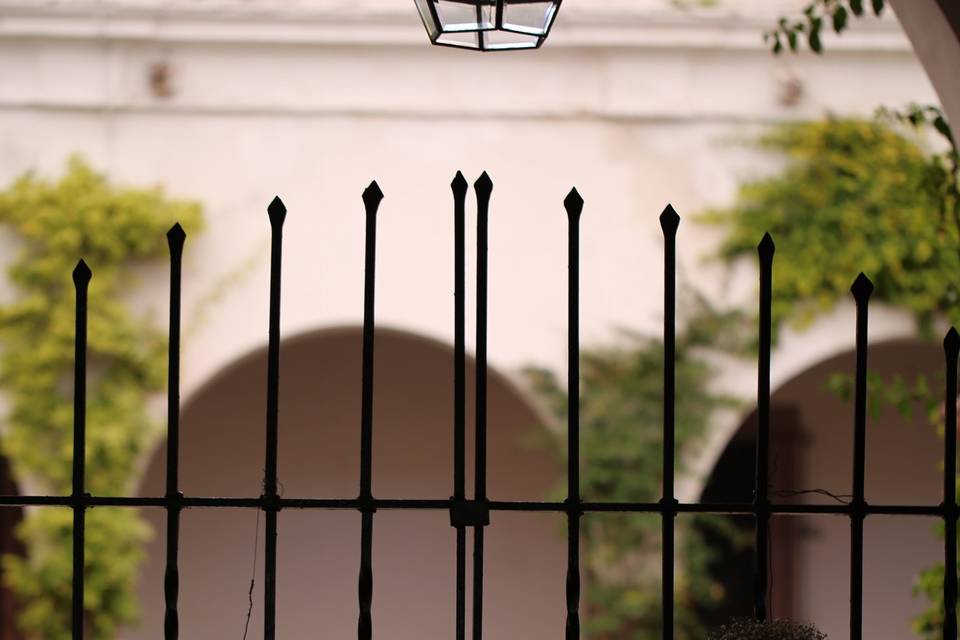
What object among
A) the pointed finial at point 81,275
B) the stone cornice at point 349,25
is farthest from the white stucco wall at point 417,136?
the pointed finial at point 81,275

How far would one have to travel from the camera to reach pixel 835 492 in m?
8.59

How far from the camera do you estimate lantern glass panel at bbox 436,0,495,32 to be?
2625 millimetres

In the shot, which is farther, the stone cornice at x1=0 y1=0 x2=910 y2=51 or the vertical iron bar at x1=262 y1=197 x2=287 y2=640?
the stone cornice at x1=0 y1=0 x2=910 y2=51

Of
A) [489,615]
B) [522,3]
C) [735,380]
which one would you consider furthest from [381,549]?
[522,3]

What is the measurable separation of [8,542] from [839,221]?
16.6ft

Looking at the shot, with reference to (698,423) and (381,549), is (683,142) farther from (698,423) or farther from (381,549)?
(381,549)

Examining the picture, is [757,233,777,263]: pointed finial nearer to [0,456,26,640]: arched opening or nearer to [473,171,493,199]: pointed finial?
[473,171,493,199]: pointed finial

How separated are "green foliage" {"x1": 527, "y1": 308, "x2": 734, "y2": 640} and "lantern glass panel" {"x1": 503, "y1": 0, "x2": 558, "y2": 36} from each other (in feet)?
14.7

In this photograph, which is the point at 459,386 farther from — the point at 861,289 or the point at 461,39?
the point at 461,39

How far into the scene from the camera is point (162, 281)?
7238 mm

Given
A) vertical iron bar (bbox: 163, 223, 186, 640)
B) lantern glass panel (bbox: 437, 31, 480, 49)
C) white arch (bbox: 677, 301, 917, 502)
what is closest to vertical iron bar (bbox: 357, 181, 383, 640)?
vertical iron bar (bbox: 163, 223, 186, 640)

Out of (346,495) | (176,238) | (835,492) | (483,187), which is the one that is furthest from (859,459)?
(346,495)

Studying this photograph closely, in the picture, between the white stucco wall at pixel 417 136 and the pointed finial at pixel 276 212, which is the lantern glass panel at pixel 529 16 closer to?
the pointed finial at pixel 276 212

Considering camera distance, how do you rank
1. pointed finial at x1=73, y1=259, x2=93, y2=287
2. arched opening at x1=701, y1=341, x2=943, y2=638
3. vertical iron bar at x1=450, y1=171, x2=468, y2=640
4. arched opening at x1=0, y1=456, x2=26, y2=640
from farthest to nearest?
arched opening at x1=701, y1=341, x2=943, y2=638
arched opening at x1=0, y1=456, x2=26, y2=640
pointed finial at x1=73, y1=259, x2=93, y2=287
vertical iron bar at x1=450, y1=171, x2=468, y2=640
